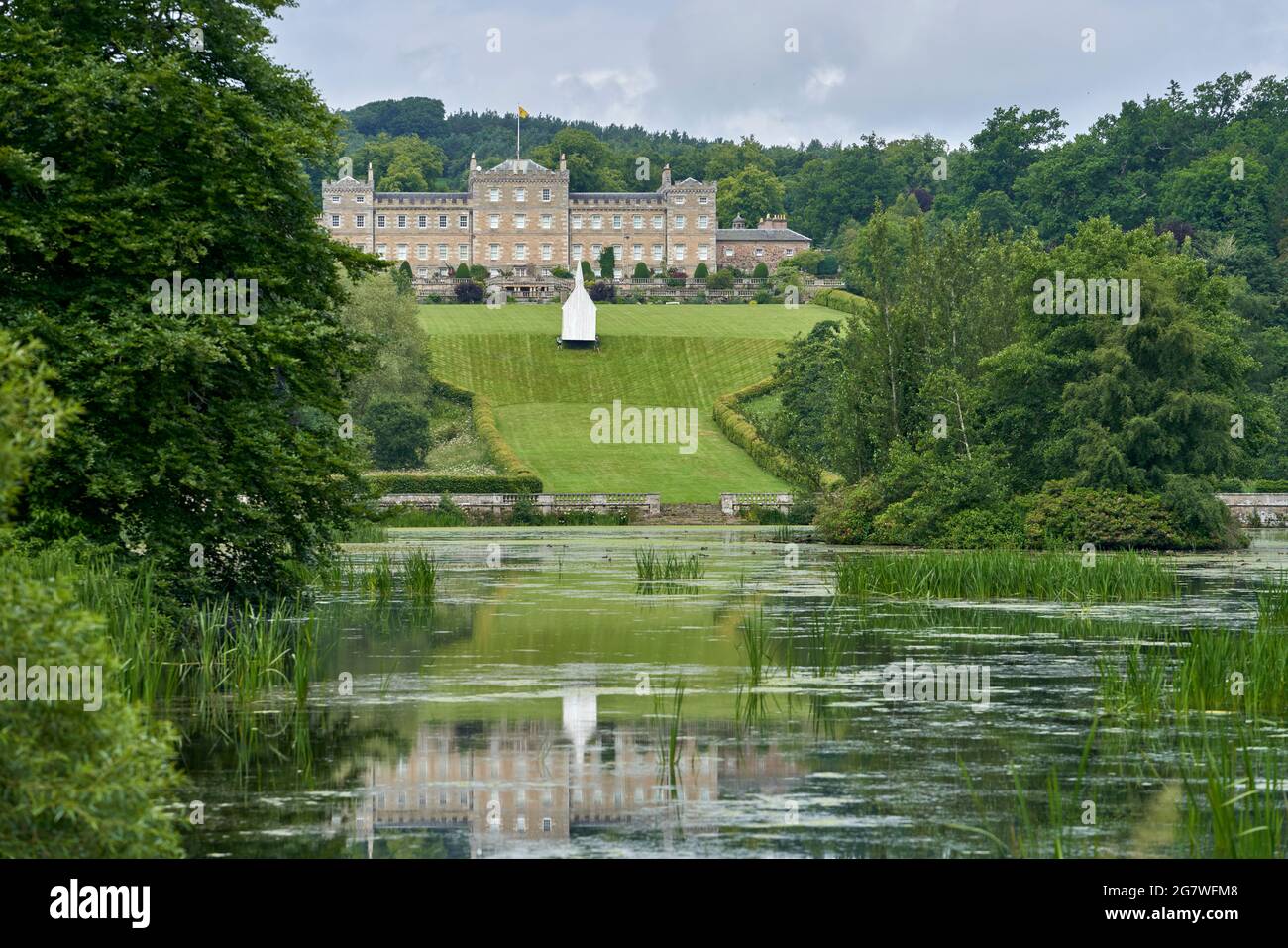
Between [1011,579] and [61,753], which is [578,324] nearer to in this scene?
[1011,579]

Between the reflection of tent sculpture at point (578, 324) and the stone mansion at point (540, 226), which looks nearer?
the reflection of tent sculpture at point (578, 324)

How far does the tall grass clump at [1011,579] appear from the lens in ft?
87.4

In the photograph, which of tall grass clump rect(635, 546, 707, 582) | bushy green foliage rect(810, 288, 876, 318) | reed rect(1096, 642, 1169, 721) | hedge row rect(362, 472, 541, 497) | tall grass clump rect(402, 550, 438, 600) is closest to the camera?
reed rect(1096, 642, 1169, 721)

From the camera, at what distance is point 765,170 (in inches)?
7343

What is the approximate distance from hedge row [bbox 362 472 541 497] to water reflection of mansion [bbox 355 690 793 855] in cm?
4662

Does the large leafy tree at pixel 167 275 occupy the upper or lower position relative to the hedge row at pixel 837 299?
lower

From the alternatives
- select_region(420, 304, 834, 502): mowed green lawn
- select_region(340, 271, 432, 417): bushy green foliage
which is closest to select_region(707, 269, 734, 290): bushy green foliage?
select_region(420, 304, 834, 502): mowed green lawn

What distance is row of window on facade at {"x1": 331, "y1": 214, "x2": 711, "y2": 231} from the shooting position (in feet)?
526

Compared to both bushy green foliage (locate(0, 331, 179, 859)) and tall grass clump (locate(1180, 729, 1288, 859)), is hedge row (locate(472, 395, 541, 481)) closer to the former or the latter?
tall grass clump (locate(1180, 729, 1288, 859))

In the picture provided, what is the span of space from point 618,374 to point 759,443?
2162 cm

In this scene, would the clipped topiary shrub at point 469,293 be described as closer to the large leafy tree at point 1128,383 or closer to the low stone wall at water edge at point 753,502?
the low stone wall at water edge at point 753,502

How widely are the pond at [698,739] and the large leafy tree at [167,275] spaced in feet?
8.37

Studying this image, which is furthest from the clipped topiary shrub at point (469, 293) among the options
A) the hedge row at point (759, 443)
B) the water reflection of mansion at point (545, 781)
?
the water reflection of mansion at point (545, 781)
